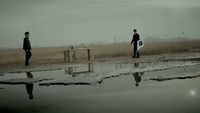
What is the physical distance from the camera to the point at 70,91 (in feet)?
35.4

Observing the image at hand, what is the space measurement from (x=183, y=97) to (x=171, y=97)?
313 mm

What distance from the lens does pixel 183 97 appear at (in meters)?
8.77

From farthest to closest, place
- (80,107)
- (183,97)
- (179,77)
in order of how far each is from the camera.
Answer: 1. (179,77)
2. (183,97)
3. (80,107)

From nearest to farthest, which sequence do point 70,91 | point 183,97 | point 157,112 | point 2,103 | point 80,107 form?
point 157,112
point 80,107
point 183,97
point 2,103
point 70,91

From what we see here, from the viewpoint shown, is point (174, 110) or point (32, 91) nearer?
point (174, 110)

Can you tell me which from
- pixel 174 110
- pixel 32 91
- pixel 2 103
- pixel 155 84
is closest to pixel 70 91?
pixel 32 91

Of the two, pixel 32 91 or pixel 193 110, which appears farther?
pixel 32 91

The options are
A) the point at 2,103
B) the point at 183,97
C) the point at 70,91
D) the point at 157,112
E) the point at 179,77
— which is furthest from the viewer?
the point at 179,77

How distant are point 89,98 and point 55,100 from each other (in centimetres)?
97

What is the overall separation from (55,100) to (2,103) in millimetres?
1556

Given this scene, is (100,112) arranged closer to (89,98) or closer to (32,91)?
(89,98)

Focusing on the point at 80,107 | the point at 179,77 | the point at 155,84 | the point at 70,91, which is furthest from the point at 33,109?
the point at 179,77

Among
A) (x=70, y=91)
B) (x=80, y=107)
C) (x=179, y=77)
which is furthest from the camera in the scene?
(x=179, y=77)

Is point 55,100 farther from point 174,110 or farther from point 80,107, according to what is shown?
point 174,110
